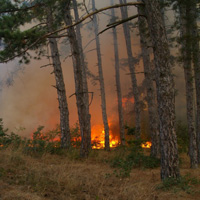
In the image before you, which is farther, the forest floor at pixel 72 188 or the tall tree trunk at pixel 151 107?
the tall tree trunk at pixel 151 107

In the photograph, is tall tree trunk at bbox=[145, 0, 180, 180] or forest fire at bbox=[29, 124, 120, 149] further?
forest fire at bbox=[29, 124, 120, 149]

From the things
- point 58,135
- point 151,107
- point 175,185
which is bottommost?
point 175,185

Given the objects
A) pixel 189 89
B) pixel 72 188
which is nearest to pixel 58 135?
pixel 189 89

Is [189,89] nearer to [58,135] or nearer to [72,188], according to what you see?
[72,188]

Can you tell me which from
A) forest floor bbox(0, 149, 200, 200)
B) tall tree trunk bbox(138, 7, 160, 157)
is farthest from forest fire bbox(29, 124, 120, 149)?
tall tree trunk bbox(138, 7, 160, 157)

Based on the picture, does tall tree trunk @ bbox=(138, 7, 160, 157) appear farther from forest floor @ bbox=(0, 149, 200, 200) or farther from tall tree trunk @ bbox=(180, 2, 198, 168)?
forest floor @ bbox=(0, 149, 200, 200)

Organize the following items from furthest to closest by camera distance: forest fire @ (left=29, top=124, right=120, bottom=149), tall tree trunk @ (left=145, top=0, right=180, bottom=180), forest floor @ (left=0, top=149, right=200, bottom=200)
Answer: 1. forest fire @ (left=29, top=124, right=120, bottom=149)
2. tall tree trunk @ (left=145, top=0, right=180, bottom=180)
3. forest floor @ (left=0, top=149, right=200, bottom=200)

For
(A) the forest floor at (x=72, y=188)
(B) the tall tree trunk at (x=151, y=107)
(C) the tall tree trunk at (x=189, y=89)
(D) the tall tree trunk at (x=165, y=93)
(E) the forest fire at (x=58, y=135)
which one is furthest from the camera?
(E) the forest fire at (x=58, y=135)

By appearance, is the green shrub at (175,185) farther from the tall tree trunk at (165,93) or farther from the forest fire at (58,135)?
the forest fire at (58,135)

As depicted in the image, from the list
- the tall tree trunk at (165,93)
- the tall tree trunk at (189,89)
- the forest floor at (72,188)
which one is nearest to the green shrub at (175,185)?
the forest floor at (72,188)

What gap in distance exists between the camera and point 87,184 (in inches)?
205

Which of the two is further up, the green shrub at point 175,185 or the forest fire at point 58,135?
the forest fire at point 58,135

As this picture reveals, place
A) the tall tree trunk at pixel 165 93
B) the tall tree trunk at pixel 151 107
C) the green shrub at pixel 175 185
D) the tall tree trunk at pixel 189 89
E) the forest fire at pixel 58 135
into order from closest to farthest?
Result: the green shrub at pixel 175 185
the tall tree trunk at pixel 165 93
the tall tree trunk at pixel 189 89
the tall tree trunk at pixel 151 107
the forest fire at pixel 58 135

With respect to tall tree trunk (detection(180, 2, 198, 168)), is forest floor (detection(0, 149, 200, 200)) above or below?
below
